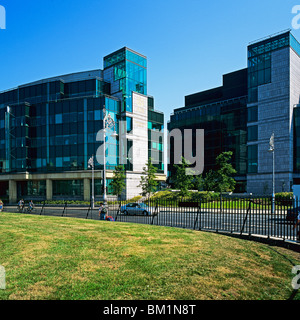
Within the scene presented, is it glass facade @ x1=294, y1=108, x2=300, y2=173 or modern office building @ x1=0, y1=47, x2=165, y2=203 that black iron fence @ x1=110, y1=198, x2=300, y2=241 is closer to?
modern office building @ x1=0, y1=47, x2=165, y2=203

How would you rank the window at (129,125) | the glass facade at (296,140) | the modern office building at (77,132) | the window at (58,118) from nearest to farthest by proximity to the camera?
the glass facade at (296,140), the modern office building at (77,132), the window at (58,118), the window at (129,125)

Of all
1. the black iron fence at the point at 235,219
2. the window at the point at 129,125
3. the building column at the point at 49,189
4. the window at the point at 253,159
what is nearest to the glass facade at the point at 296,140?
the window at the point at 253,159

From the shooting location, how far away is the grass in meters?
5.43

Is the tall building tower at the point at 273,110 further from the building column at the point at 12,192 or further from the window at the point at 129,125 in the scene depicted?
the building column at the point at 12,192

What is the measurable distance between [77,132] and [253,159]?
3567cm

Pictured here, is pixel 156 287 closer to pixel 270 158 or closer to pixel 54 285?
pixel 54 285

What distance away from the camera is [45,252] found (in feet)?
24.9

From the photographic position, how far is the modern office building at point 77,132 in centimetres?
4984

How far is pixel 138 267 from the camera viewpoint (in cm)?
666

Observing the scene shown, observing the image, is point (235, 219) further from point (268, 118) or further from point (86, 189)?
point (268, 118)

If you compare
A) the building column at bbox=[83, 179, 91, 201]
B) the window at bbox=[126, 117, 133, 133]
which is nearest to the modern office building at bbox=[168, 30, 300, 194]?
the window at bbox=[126, 117, 133, 133]

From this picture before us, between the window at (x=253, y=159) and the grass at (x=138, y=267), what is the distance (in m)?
45.7

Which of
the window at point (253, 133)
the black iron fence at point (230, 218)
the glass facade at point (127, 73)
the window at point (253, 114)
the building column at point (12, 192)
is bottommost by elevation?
the building column at point (12, 192)
